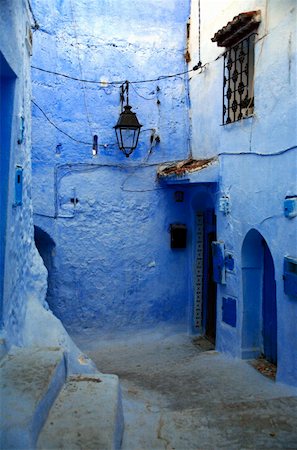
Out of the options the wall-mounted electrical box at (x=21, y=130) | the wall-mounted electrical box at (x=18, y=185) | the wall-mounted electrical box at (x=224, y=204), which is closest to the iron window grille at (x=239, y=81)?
the wall-mounted electrical box at (x=224, y=204)

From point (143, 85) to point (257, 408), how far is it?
579cm

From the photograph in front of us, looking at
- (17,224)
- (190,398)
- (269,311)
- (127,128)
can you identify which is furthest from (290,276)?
(127,128)

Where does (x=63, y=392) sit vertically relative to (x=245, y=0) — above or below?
below

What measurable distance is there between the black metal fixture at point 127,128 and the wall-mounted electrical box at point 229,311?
9.68ft

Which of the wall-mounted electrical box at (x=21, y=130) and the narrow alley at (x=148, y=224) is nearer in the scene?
the narrow alley at (x=148, y=224)

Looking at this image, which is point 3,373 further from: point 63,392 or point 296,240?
point 296,240

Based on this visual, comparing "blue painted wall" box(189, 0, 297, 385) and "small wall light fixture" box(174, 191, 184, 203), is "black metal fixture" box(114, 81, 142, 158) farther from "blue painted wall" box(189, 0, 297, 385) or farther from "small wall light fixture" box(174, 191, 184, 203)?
"blue painted wall" box(189, 0, 297, 385)

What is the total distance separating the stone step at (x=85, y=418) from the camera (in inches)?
110

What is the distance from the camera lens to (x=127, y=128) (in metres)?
7.75

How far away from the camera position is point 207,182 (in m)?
7.25

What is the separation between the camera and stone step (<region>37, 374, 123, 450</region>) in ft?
9.21

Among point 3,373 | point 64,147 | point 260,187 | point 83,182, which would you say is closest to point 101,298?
point 83,182

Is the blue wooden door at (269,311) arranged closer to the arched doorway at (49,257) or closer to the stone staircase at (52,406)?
the stone staircase at (52,406)

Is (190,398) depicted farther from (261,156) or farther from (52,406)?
(261,156)
